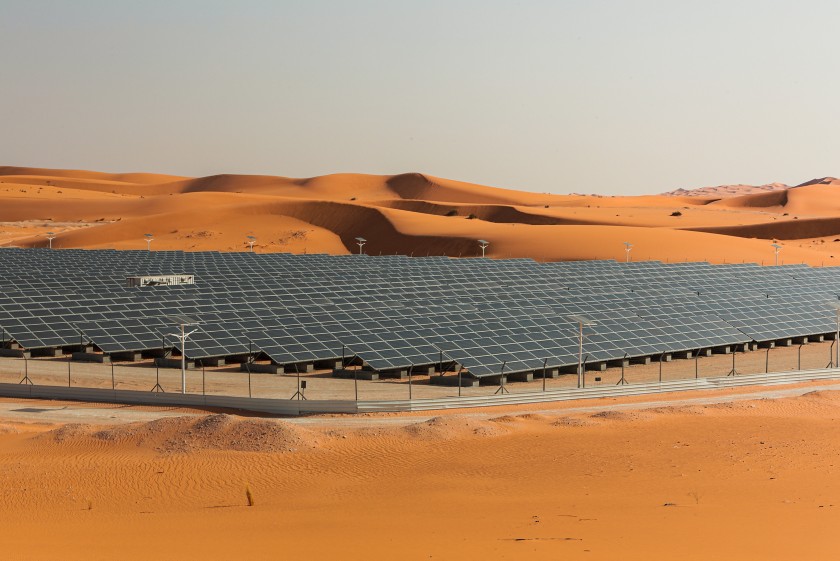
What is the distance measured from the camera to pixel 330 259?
92875 millimetres

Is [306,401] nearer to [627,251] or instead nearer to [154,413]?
[154,413]

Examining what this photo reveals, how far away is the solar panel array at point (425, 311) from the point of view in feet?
146

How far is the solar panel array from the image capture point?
4462 centimetres

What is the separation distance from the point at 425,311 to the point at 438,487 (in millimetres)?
26560

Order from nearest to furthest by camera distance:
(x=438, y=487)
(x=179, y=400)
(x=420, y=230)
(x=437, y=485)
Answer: (x=438, y=487), (x=437, y=485), (x=179, y=400), (x=420, y=230)

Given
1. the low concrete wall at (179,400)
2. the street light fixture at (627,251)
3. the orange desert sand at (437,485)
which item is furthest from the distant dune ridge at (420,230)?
the orange desert sand at (437,485)

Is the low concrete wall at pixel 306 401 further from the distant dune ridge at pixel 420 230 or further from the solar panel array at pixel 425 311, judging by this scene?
the distant dune ridge at pixel 420 230

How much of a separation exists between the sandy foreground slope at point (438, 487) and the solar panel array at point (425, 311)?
9.40 m

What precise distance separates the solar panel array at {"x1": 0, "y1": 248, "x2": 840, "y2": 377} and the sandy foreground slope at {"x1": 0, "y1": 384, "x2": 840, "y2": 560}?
940 cm

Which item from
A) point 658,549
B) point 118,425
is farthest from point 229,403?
point 658,549

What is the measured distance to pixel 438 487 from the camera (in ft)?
80.9

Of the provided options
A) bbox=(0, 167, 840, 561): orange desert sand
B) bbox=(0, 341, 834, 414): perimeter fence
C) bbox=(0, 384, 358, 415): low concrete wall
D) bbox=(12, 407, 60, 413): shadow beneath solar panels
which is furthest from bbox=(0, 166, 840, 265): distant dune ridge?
bbox=(12, 407, 60, 413): shadow beneath solar panels

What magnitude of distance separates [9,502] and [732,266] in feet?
229

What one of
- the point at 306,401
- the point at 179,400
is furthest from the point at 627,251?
the point at 179,400
